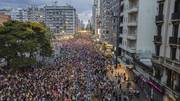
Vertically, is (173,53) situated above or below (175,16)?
below

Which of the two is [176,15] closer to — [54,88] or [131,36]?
[54,88]

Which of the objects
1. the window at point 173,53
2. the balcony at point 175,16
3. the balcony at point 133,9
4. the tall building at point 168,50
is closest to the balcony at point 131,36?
the balcony at point 133,9

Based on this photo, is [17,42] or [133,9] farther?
[17,42]

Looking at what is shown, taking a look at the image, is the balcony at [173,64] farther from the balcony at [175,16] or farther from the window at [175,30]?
the balcony at [175,16]

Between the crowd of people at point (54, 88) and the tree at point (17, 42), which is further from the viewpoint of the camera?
the tree at point (17, 42)

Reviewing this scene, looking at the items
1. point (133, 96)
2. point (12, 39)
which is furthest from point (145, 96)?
point (12, 39)

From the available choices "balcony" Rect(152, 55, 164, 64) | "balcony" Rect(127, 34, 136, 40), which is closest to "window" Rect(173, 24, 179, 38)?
"balcony" Rect(152, 55, 164, 64)

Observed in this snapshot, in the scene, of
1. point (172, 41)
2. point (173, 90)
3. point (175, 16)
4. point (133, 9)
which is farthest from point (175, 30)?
point (133, 9)

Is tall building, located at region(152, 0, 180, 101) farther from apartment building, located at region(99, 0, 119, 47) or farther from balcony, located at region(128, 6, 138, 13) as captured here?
apartment building, located at region(99, 0, 119, 47)
